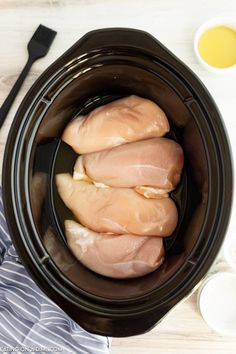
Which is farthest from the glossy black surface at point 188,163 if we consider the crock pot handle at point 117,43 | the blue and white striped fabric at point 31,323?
the blue and white striped fabric at point 31,323

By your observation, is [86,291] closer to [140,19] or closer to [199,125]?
[199,125]

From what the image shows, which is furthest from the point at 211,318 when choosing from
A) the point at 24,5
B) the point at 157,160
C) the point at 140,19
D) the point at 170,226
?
the point at 24,5

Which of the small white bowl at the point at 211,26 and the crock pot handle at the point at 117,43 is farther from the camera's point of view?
the small white bowl at the point at 211,26

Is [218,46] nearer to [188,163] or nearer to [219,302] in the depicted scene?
[188,163]

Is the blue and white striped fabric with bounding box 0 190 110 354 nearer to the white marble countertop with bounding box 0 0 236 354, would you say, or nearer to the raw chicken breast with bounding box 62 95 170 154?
the white marble countertop with bounding box 0 0 236 354

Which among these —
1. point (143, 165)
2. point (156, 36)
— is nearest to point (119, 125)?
point (143, 165)

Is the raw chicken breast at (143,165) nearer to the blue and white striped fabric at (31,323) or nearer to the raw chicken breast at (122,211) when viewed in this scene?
the raw chicken breast at (122,211)

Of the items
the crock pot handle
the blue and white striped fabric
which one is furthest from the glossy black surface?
the blue and white striped fabric
